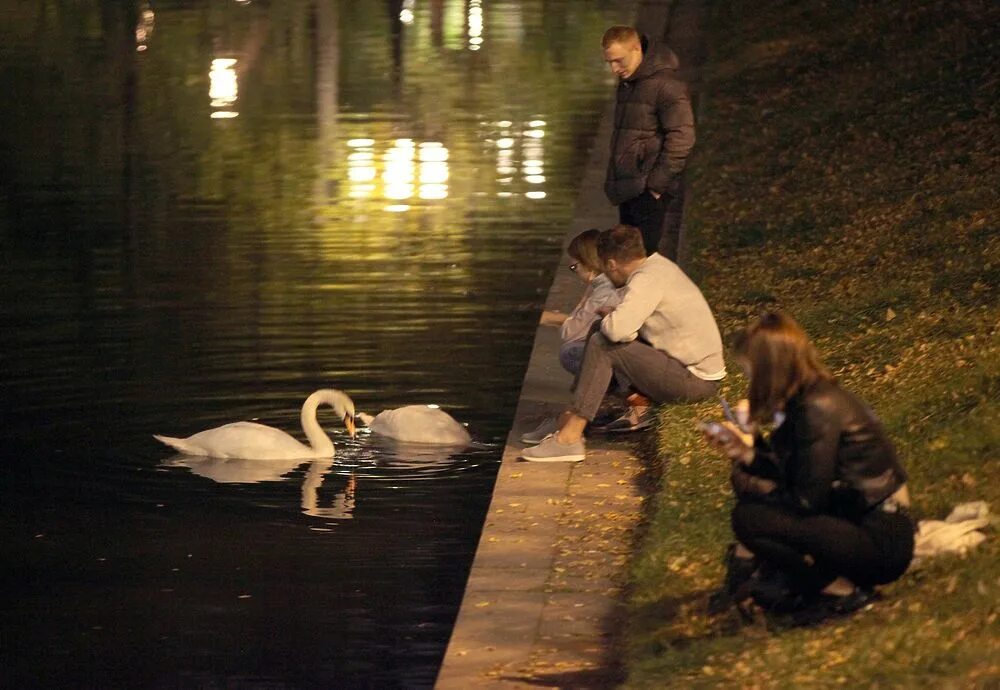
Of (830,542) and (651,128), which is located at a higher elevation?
(651,128)

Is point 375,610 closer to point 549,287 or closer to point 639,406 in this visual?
point 639,406

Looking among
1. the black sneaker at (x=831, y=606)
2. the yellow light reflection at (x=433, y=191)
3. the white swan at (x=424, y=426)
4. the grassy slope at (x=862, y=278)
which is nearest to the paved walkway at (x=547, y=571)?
the grassy slope at (x=862, y=278)

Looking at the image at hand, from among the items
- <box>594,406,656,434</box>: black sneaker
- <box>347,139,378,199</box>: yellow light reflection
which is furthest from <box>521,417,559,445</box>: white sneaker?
<box>347,139,378,199</box>: yellow light reflection

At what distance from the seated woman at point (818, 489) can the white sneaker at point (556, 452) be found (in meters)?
2.69

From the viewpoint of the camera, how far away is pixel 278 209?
16500mm

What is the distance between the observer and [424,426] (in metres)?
9.98

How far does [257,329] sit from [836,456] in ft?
21.2

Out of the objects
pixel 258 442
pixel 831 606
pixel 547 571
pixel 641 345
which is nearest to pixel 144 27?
pixel 258 442

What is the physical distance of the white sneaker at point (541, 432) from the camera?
965cm

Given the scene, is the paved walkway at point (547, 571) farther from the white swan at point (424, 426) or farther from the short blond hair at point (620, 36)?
the short blond hair at point (620, 36)

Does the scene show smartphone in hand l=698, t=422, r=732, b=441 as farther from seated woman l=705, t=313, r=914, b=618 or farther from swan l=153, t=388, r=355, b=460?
swan l=153, t=388, r=355, b=460

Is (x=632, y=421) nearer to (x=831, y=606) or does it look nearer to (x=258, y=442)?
(x=258, y=442)

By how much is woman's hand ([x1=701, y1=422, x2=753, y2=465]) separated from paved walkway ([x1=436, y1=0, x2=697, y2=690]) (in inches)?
32.1

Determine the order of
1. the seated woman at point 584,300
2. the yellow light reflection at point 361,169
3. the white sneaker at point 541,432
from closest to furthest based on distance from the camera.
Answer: the white sneaker at point 541,432
the seated woman at point 584,300
the yellow light reflection at point 361,169
